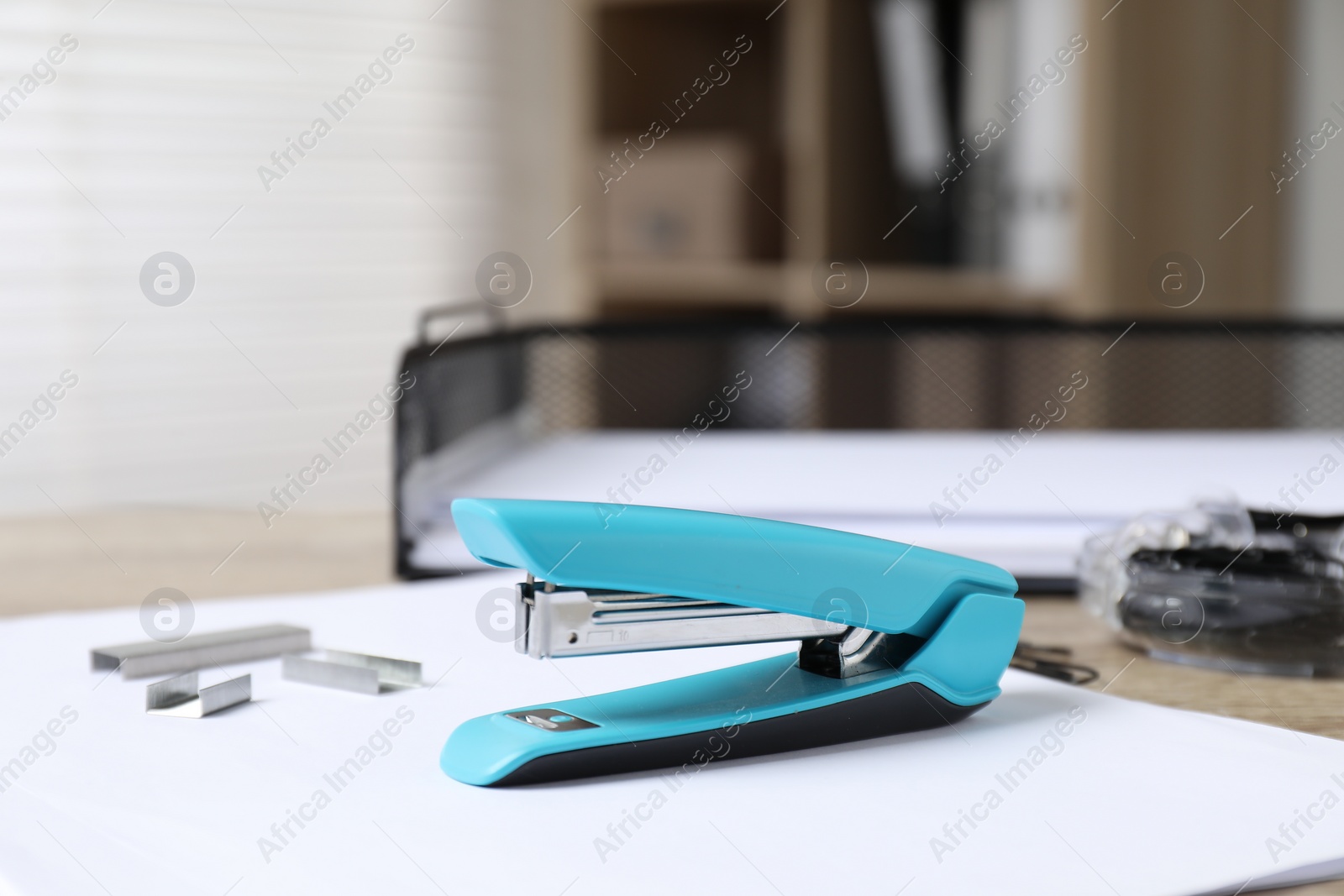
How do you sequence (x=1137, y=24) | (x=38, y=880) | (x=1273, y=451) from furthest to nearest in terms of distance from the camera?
(x=1137, y=24), (x=1273, y=451), (x=38, y=880)

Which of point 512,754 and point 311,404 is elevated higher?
point 512,754

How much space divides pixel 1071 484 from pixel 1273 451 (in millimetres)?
212

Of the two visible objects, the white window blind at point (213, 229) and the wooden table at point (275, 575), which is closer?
the wooden table at point (275, 575)

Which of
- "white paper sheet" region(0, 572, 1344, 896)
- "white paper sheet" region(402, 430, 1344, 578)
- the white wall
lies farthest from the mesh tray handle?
the white wall

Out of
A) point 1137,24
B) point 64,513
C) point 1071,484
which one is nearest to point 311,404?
point 64,513

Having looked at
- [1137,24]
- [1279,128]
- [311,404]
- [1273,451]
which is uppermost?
[1137,24]

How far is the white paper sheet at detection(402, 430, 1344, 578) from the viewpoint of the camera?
648 millimetres

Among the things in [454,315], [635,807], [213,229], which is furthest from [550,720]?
[213,229]

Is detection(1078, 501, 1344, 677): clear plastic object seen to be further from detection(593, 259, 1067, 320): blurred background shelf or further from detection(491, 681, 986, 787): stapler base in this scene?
detection(593, 259, 1067, 320): blurred background shelf

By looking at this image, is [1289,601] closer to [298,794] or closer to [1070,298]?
[298,794]

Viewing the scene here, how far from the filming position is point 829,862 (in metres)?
0.31

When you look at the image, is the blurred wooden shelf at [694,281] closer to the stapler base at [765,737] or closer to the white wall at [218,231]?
the white wall at [218,231]

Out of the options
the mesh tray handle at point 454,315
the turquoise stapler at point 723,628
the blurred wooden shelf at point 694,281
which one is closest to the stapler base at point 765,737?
the turquoise stapler at point 723,628

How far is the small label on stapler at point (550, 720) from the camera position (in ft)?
1.21
